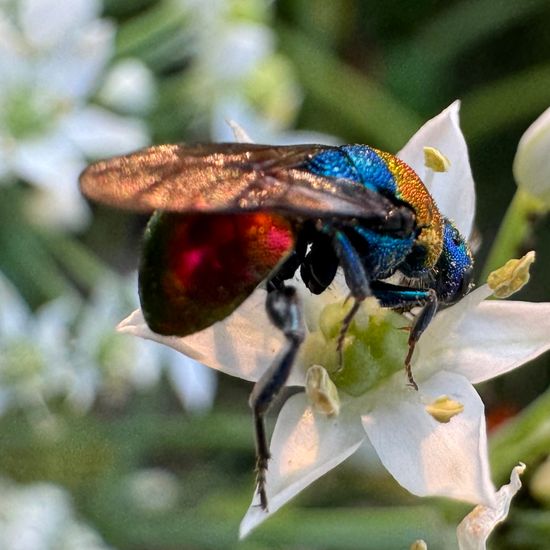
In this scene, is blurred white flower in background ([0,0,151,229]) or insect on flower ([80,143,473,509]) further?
blurred white flower in background ([0,0,151,229])

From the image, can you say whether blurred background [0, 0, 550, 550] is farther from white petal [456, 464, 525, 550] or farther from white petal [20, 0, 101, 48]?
white petal [456, 464, 525, 550]

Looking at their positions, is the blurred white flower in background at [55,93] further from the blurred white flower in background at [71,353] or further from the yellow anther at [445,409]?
the yellow anther at [445,409]

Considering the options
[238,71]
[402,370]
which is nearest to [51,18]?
[238,71]

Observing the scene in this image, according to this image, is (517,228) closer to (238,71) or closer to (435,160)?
(435,160)

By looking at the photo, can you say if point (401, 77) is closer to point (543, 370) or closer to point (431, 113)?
point (431, 113)

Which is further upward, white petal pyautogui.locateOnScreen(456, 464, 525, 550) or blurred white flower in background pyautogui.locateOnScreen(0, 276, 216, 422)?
white petal pyautogui.locateOnScreen(456, 464, 525, 550)

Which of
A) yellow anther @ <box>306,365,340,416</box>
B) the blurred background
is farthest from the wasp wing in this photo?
the blurred background

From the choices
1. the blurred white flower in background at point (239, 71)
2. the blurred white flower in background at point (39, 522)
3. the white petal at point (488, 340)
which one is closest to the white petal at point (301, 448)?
the white petal at point (488, 340)
